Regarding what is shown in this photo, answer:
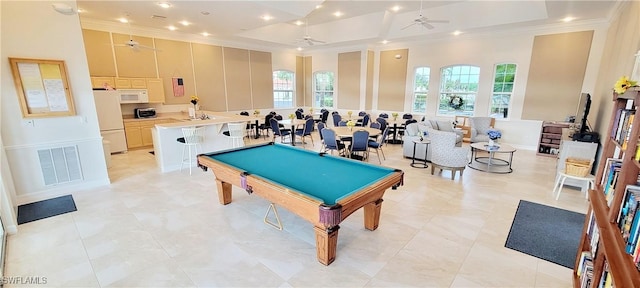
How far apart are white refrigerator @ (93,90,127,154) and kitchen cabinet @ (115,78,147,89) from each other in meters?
0.41

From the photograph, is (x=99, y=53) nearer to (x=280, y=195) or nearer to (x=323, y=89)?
(x=280, y=195)

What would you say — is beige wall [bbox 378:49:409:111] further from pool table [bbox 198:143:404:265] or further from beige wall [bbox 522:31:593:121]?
pool table [bbox 198:143:404:265]

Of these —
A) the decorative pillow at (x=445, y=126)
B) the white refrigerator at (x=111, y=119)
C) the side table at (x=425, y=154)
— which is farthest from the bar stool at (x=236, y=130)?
the decorative pillow at (x=445, y=126)

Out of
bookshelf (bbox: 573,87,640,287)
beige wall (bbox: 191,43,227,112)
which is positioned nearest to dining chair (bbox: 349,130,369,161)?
bookshelf (bbox: 573,87,640,287)

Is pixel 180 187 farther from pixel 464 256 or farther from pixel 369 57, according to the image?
pixel 369 57

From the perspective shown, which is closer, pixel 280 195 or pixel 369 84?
A: pixel 280 195

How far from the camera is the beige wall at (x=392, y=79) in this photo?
9734mm

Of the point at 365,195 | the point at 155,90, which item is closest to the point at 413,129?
the point at 365,195

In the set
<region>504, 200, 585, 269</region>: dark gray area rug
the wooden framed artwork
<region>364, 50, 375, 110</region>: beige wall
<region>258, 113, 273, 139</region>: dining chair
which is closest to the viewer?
<region>504, 200, 585, 269</region>: dark gray area rug

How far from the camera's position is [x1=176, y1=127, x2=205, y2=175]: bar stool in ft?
17.5

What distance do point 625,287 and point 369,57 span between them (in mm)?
9937

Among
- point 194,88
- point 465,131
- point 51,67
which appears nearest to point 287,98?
point 194,88

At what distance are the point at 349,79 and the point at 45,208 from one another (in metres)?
9.52

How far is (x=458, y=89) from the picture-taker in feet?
29.0
